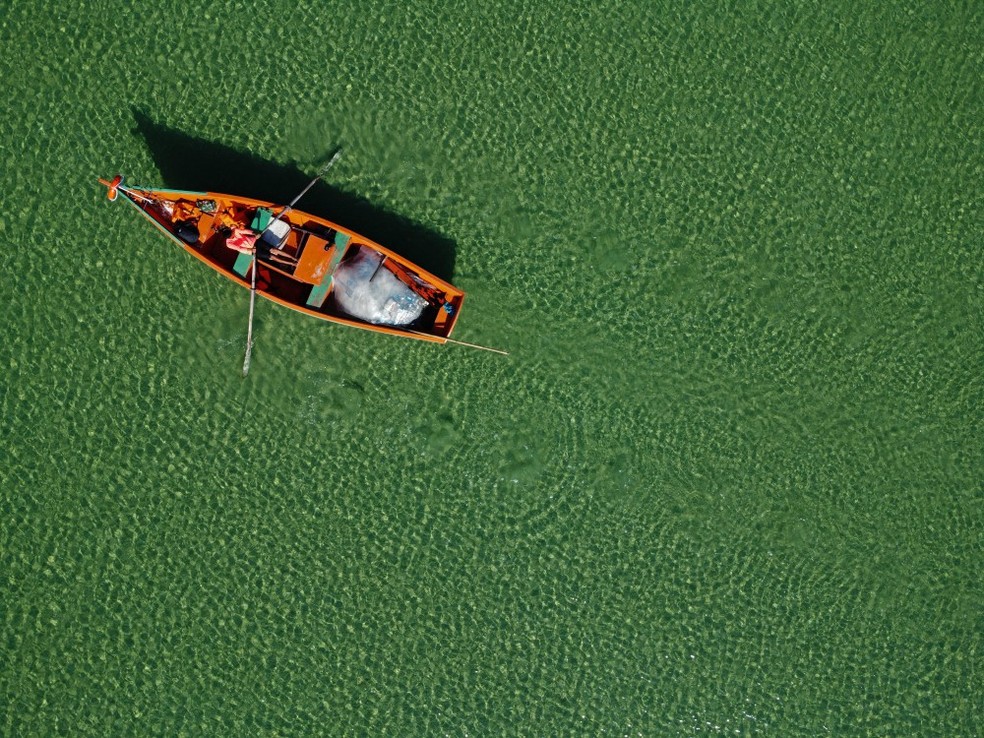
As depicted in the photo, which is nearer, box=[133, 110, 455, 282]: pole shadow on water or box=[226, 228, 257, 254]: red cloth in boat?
box=[226, 228, 257, 254]: red cloth in boat

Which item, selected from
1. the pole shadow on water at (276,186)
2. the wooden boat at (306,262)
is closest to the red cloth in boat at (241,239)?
the wooden boat at (306,262)

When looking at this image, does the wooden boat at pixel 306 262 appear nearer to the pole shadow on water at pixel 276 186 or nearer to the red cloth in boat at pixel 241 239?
the red cloth in boat at pixel 241 239

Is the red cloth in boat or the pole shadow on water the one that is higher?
the pole shadow on water

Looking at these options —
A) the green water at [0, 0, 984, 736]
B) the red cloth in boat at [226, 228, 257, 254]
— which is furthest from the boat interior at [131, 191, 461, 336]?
the green water at [0, 0, 984, 736]

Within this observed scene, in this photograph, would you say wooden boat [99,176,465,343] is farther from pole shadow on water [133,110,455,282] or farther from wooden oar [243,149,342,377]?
pole shadow on water [133,110,455,282]

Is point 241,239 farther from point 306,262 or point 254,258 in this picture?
point 306,262

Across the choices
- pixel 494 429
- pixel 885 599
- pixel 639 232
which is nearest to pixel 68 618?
pixel 494 429
